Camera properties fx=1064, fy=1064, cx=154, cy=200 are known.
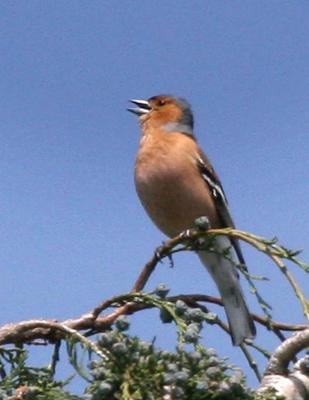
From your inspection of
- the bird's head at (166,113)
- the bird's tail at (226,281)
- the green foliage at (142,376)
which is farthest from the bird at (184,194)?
the green foliage at (142,376)

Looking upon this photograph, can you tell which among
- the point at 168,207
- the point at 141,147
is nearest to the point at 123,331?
the point at 168,207

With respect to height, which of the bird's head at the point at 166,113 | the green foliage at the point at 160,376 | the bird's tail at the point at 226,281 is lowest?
the green foliage at the point at 160,376

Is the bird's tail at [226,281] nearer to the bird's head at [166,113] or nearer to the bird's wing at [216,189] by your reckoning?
the bird's wing at [216,189]

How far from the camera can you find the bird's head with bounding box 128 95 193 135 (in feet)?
29.4

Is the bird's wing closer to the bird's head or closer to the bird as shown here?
the bird

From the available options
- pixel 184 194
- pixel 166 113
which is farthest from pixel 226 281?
pixel 166 113

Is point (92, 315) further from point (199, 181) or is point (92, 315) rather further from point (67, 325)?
point (199, 181)

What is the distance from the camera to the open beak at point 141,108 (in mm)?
9188

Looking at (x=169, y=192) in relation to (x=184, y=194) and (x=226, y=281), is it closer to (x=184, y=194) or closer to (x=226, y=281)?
(x=184, y=194)

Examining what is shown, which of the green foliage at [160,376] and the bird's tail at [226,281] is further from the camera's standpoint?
the bird's tail at [226,281]

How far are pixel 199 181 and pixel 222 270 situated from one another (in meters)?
0.68

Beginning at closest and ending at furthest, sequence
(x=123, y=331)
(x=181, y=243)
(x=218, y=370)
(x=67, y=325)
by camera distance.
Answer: (x=218, y=370), (x=123, y=331), (x=67, y=325), (x=181, y=243)

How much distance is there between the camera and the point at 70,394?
3299 mm

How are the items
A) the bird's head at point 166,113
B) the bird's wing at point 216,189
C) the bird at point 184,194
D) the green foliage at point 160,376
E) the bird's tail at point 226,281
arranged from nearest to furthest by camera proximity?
1. the green foliage at point 160,376
2. the bird's tail at point 226,281
3. the bird at point 184,194
4. the bird's wing at point 216,189
5. the bird's head at point 166,113
